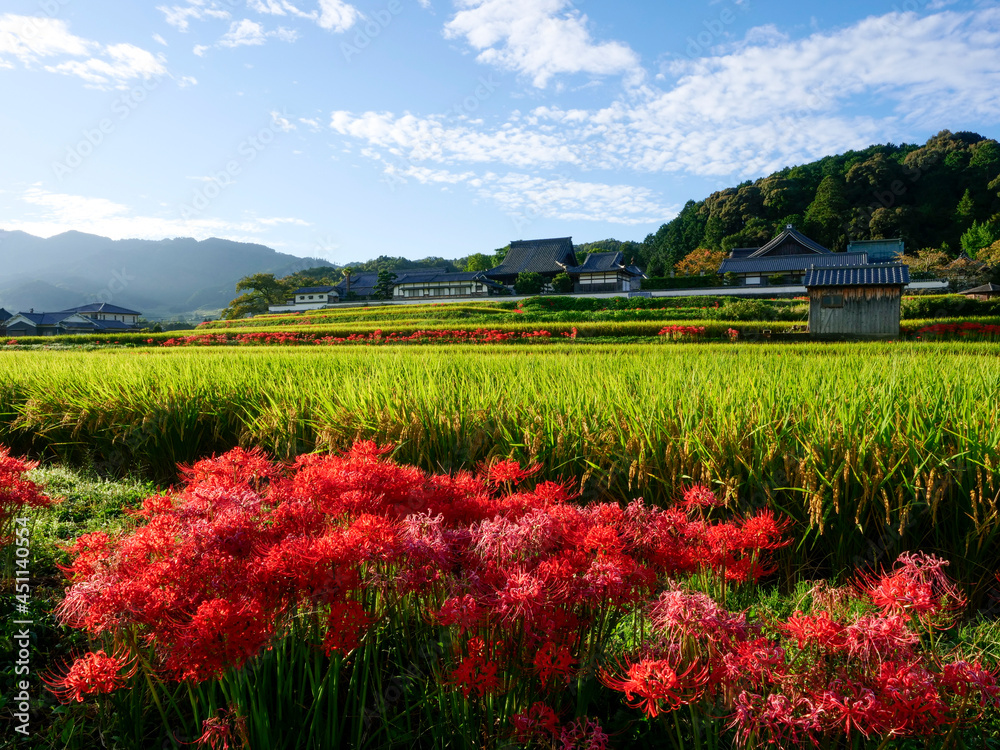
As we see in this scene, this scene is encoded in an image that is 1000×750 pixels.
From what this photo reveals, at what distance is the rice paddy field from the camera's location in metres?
1.15

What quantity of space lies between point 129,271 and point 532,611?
214 metres

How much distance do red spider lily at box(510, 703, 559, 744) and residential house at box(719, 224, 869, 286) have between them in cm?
4023

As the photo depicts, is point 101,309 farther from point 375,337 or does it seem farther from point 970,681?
point 970,681

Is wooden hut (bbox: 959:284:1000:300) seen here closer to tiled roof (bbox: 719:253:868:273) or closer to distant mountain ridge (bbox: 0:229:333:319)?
tiled roof (bbox: 719:253:868:273)

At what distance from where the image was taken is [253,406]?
4.77 meters

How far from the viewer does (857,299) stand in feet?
39.4

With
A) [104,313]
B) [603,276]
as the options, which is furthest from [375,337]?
[104,313]

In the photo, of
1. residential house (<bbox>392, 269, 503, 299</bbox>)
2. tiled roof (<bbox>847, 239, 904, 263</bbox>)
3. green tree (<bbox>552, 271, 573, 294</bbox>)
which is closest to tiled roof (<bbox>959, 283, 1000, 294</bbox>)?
tiled roof (<bbox>847, 239, 904, 263</bbox>)

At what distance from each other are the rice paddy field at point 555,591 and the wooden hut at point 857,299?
9.86 meters

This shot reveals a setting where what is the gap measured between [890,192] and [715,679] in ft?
214

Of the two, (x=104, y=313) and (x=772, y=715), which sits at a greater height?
(x=104, y=313)

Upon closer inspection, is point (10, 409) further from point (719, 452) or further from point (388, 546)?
point (719, 452)

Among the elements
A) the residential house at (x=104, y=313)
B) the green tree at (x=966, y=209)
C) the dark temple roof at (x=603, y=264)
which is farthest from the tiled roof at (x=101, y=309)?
the green tree at (x=966, y=209)

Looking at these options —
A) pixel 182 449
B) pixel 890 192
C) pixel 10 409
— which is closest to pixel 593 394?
pixel 182 449
